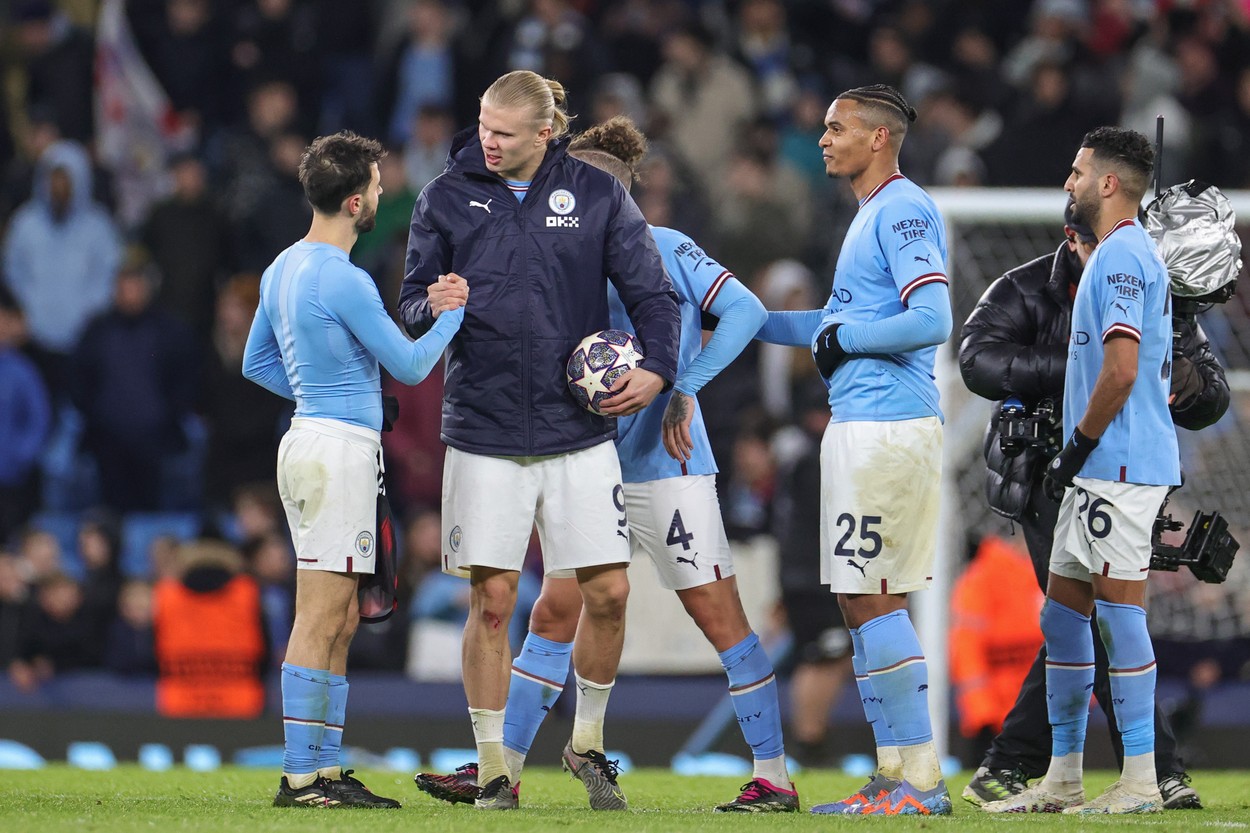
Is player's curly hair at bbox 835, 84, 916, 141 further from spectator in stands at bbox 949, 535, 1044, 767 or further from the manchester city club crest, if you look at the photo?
spectator in stands at bbox 949, 535, 1044, 767

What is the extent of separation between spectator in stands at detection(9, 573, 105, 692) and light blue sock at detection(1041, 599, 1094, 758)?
6.87 meters

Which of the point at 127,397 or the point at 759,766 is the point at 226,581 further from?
the point at 759,766

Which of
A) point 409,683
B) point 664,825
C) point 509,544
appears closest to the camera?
point 664,825

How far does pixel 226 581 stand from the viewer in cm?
1077

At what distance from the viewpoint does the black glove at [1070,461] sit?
6031mm

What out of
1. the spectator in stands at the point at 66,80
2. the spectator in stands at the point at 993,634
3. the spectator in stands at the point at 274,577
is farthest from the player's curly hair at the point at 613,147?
the spectator in stands at the point at 66,80

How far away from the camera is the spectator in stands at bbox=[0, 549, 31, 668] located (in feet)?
36.4

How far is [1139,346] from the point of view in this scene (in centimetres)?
606

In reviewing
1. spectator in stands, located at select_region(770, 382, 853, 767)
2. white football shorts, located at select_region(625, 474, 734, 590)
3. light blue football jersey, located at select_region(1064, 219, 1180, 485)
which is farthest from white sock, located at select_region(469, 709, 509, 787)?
spectator in stands, located at select_region(770, 382, 853, 767)

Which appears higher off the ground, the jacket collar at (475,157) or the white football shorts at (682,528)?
the jacket collar at (475,157)

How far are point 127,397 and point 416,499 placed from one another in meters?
2.22

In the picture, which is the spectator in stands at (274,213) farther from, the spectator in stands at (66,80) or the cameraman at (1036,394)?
the cameraman at (1036,394)

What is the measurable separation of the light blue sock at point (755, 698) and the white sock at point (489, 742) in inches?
34.2

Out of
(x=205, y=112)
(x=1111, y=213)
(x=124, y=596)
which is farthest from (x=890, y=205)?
(x=205, y=112)
